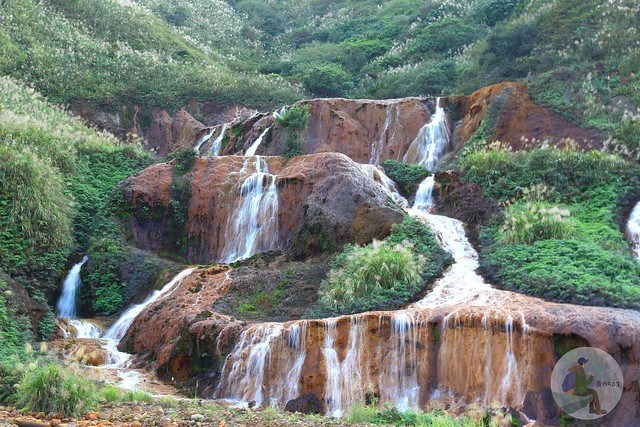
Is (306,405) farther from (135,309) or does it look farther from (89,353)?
(135,309)

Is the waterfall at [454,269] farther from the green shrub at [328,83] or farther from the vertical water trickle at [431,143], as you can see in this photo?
the green shrub at [328,83]

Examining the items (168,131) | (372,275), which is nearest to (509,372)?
(372,275)

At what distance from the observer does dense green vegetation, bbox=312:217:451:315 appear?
13.6 metres

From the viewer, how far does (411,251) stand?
15.3 meters

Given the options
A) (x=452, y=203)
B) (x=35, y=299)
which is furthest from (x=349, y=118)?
(x=35, y=299)

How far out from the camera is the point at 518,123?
22.4 m

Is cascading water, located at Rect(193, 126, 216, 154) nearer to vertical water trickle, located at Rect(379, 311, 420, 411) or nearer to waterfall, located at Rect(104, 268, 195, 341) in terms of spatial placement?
waterfall, located at Rect(104, 268, 195, 341)

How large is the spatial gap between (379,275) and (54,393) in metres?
7.25

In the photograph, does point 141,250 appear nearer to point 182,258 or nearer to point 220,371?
point 182,258

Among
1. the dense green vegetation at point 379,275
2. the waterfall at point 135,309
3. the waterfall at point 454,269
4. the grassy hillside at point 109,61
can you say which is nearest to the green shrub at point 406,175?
the waterfall at point 454,269

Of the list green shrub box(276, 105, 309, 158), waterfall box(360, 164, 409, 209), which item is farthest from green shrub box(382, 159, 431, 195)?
green shrub box(276, 105, 309, 158)

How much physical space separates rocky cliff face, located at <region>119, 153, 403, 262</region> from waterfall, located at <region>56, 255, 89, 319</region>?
2356 millimetres

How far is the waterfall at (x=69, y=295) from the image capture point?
17641mm
